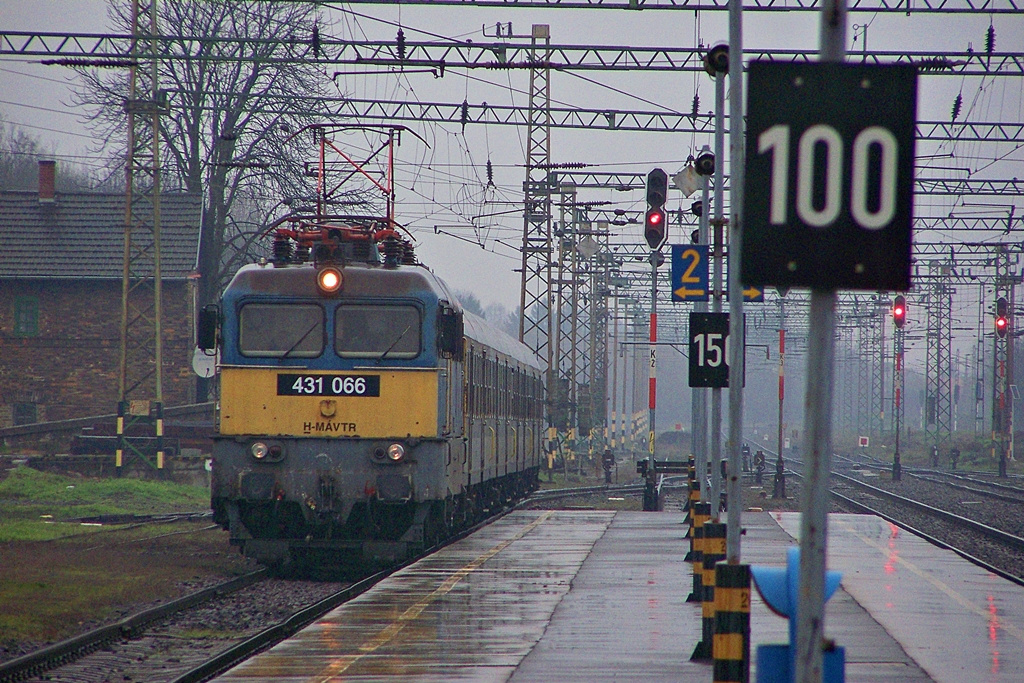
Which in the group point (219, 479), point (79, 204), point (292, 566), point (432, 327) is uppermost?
point (79, 204)

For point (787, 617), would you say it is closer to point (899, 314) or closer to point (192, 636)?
point (192, 636)

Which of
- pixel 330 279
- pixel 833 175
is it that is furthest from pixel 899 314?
pixel 833 175

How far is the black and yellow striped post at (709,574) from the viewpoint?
Answer: 8.95 metres

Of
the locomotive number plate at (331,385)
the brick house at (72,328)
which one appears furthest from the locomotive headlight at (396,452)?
the brick house at (72,328)

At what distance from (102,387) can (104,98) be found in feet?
29.0

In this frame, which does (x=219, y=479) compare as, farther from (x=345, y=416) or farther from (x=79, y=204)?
(x=79, y=204)

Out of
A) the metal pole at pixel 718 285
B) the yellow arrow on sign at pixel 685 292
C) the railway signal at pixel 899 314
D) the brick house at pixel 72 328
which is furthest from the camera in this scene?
the brick house at pixel 72 328

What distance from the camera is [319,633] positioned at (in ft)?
33.3

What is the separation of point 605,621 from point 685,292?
4551 mm

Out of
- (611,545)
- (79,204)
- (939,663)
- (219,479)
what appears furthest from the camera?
(79,204)

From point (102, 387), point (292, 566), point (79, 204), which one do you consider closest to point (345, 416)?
point (292, 566)

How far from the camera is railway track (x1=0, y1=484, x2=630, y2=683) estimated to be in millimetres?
9203

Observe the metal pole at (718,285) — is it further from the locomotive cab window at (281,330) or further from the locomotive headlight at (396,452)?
the locomotive cab window at (281,330)

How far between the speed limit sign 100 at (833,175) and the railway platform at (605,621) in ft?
16.2
